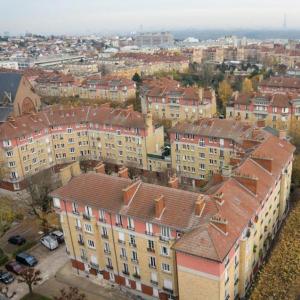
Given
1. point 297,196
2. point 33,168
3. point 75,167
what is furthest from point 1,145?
point 297,196

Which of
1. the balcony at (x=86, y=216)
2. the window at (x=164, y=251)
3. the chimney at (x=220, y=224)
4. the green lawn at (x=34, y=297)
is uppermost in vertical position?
the chimney at (x=220, y=224)

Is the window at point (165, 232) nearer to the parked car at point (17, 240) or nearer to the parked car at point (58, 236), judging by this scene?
the parked car at point (58, 236)

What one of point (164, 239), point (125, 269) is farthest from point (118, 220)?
point (125, 269)

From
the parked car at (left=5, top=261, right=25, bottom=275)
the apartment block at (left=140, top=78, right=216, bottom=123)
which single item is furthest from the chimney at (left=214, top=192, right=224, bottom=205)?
the apartment block at (left=140, top=78, right=216, bottom=123)

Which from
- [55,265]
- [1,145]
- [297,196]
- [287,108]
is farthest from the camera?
[287,108]

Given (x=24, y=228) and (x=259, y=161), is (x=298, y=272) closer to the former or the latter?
(x=259, y=161)

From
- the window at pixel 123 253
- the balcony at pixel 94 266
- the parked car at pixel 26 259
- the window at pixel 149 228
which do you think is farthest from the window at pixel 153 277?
the parked car at pixel 26 259

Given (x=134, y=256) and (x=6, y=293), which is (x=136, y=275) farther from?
(x=6, y=293)
